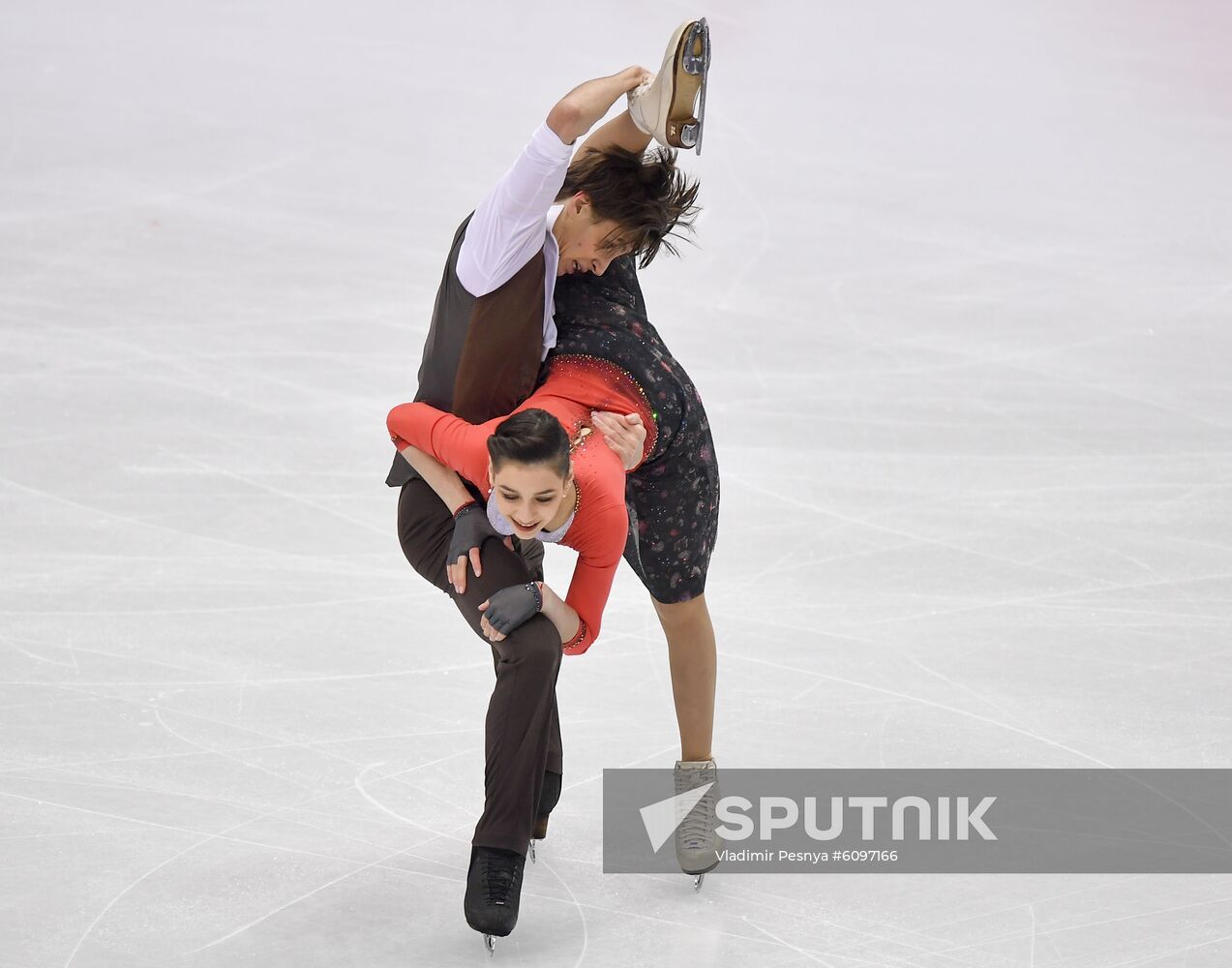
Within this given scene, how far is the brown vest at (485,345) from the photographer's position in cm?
281

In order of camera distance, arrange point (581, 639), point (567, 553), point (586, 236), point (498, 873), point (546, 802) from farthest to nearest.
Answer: point (567, 553) < point (546, 802) < point (586, 236) < point (581, 639) < point (498, 873)

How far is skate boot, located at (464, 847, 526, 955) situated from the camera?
105 inches

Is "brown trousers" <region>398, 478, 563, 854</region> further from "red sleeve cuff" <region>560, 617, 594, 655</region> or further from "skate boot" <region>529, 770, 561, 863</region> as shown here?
"skate boot" <region>529, 770, 561, 863</region>

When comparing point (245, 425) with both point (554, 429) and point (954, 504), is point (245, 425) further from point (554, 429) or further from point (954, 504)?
point (554, 429)

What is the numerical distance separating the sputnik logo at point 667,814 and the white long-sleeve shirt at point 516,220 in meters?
1.03

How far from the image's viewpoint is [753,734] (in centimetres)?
359

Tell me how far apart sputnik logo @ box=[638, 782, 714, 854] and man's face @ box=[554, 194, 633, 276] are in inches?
41.6

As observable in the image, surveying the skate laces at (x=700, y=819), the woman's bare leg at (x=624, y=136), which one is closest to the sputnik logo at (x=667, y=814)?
the skate laces at (x=700, y=819)

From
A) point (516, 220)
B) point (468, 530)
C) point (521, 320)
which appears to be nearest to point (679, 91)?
point (516, 220)

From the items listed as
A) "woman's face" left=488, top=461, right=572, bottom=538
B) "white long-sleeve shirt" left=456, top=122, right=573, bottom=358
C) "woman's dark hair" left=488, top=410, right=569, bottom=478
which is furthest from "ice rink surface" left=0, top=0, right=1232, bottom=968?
"white long-sleeve shirt" left=456, top=122, right=573, bottom=358

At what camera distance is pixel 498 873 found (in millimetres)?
2701

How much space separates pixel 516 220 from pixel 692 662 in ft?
3.20

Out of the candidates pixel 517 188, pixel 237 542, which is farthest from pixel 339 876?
pixel 237 542

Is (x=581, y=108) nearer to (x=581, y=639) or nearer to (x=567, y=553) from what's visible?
(x=581, y=639)
